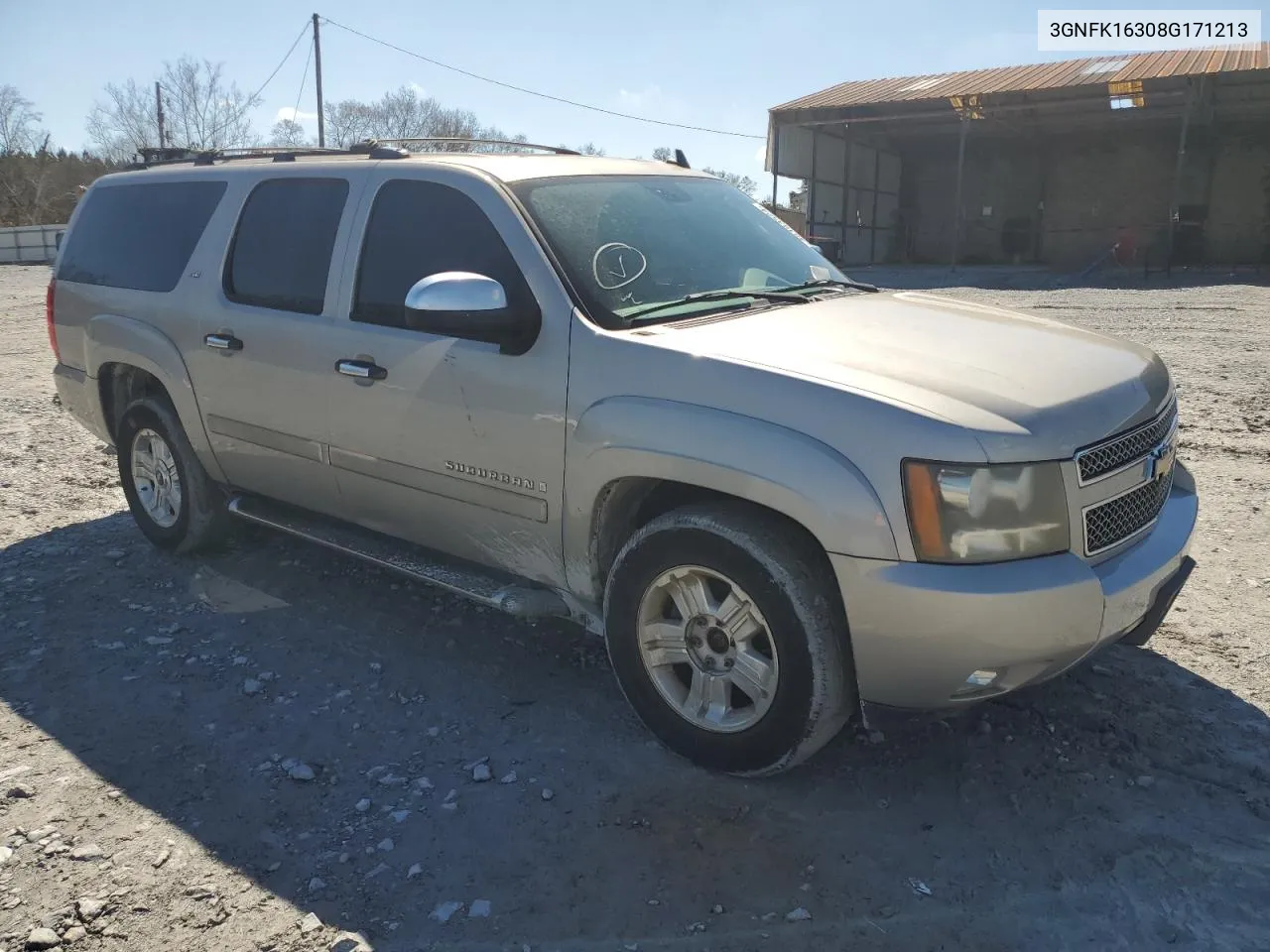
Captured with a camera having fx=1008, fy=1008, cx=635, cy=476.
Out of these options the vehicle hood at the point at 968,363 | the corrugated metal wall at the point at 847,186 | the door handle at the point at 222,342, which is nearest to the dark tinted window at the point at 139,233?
the door handle at the point at 222,342

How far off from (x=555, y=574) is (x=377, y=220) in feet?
5.34

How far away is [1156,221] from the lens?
102 ft

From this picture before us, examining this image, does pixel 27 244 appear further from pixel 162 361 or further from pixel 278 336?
pixel 278 336

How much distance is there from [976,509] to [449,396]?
6.15ft

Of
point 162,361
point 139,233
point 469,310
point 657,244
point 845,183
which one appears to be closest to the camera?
point 469,310

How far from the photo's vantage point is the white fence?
3372 centimetres

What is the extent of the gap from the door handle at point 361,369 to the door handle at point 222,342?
0.77 meters

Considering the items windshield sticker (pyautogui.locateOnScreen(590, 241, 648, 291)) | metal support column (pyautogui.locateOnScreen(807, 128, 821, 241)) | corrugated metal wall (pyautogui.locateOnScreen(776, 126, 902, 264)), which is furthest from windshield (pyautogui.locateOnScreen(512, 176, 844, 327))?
metal support column (pyautogui.locateOnScreen(807, 128, 821, 241))

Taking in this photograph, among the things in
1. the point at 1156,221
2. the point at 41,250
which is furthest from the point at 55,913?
the point at 41,250

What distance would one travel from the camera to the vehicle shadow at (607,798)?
103 inches

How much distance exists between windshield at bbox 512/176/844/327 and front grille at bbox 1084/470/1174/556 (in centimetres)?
137

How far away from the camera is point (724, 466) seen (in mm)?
2900

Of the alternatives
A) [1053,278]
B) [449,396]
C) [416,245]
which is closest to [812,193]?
[1053,278]

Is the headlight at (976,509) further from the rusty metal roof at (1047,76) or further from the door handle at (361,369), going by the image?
the rusty metal roof at (1047,76)
